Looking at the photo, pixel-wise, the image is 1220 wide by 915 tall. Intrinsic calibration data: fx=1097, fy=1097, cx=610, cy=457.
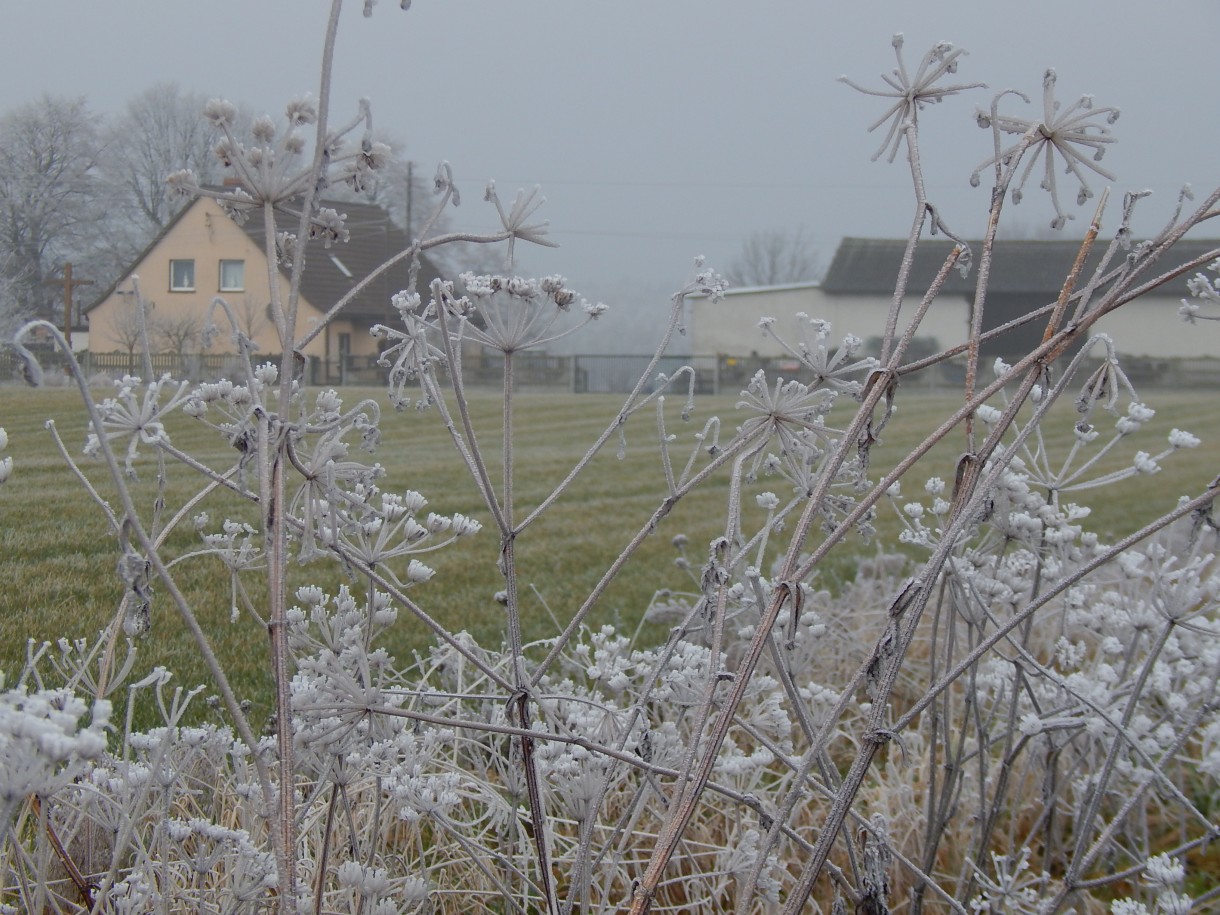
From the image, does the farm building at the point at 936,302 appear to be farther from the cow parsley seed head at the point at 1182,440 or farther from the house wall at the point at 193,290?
the cow parsley seed head at the point at 1182,440

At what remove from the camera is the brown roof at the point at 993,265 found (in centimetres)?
749

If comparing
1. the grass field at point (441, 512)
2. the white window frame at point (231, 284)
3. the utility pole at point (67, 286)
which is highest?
the white window frame at point (231, 284)

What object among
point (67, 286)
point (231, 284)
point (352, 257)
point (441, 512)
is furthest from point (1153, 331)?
point (67, 286)

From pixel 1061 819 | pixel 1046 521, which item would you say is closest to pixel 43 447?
pixel 1046 521

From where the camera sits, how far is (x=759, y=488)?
256 inches

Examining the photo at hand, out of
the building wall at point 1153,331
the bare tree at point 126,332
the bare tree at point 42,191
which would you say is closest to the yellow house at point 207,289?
the bare tree at point 126,332

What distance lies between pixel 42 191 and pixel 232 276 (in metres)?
0.35

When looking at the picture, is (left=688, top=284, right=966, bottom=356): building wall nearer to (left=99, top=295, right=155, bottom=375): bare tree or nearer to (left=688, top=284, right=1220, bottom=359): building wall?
(left=688, top=284, right=1220, bottom=359): building wall

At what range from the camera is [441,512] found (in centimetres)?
332

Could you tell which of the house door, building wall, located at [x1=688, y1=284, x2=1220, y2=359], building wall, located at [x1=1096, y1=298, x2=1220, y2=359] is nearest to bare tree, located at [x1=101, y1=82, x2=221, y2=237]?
the house door

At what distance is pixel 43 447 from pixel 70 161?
55cm

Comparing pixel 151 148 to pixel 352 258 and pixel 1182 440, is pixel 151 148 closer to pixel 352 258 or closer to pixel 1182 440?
pixel 352 258

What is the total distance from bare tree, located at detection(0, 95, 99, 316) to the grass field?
0.74ft

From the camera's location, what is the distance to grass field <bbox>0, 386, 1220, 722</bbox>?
1864 mm
